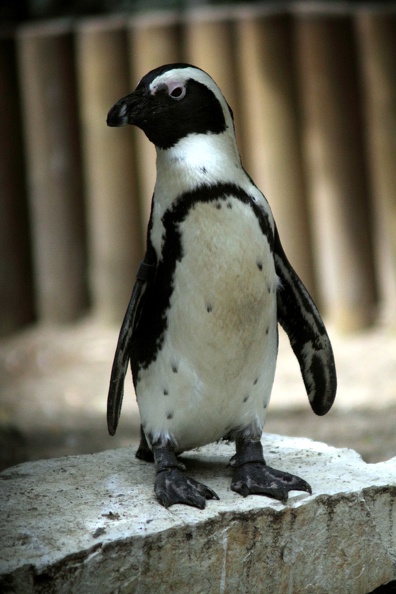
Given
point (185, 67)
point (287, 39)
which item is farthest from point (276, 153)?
point (185, 67)

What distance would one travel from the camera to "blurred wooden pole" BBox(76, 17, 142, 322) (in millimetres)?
5320

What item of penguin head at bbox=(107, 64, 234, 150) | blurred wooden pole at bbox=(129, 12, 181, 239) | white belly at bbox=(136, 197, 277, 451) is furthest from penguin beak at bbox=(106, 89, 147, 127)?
blurred wooden pole at bbox=(129, 12, 181, 239)

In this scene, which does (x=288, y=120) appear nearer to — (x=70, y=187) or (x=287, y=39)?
(x=287, y=39)

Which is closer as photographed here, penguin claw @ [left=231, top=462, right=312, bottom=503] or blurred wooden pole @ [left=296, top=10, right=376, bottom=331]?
penguin claw @ [left=231, top=462, right=312, bottom=503]

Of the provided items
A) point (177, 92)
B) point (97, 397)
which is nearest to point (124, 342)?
point (177, 92)

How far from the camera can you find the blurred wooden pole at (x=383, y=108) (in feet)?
17.5

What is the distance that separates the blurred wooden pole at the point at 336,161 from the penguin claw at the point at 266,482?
3.04m

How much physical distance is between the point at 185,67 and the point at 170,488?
98 centimetres

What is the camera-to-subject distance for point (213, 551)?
210 centimetres

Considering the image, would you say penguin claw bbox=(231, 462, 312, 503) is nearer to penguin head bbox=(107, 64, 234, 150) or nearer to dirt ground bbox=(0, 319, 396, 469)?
penguin head bbox=(107, 64, 234, 150)

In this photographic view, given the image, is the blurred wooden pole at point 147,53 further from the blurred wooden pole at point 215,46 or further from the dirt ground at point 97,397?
the dirt ground at point 97,397

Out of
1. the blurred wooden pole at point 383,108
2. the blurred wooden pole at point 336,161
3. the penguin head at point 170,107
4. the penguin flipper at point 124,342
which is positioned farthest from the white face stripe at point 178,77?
the blurred wooden pole at point 383,108

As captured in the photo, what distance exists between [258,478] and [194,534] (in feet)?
0.88

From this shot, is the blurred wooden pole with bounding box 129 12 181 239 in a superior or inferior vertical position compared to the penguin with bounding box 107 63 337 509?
superior
